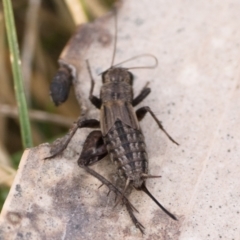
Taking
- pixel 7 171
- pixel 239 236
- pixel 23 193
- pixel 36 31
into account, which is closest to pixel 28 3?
pixel 36 31

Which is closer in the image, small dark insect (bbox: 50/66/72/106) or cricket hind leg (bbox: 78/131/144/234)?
cricket hind leg (bbox: 78/131/144/234)

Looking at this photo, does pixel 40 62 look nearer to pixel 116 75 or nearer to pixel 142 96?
pixel 116 75

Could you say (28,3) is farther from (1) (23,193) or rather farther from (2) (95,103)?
(1) (23,193)

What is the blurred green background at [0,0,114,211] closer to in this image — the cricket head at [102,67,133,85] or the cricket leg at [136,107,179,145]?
the cricket head at [102,67,133,85]

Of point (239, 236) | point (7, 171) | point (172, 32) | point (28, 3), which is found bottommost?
point (239, 236)

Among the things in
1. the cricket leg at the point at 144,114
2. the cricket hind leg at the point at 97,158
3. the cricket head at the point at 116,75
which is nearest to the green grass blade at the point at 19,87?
the cricket hind leg at the point at 97,158

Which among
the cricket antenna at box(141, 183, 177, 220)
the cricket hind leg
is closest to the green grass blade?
the cricket hind leg

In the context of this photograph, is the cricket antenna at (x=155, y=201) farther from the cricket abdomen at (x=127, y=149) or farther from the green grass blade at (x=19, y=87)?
the green grass blade at (x=19, y=87)

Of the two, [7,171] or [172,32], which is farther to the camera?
[172,32]
